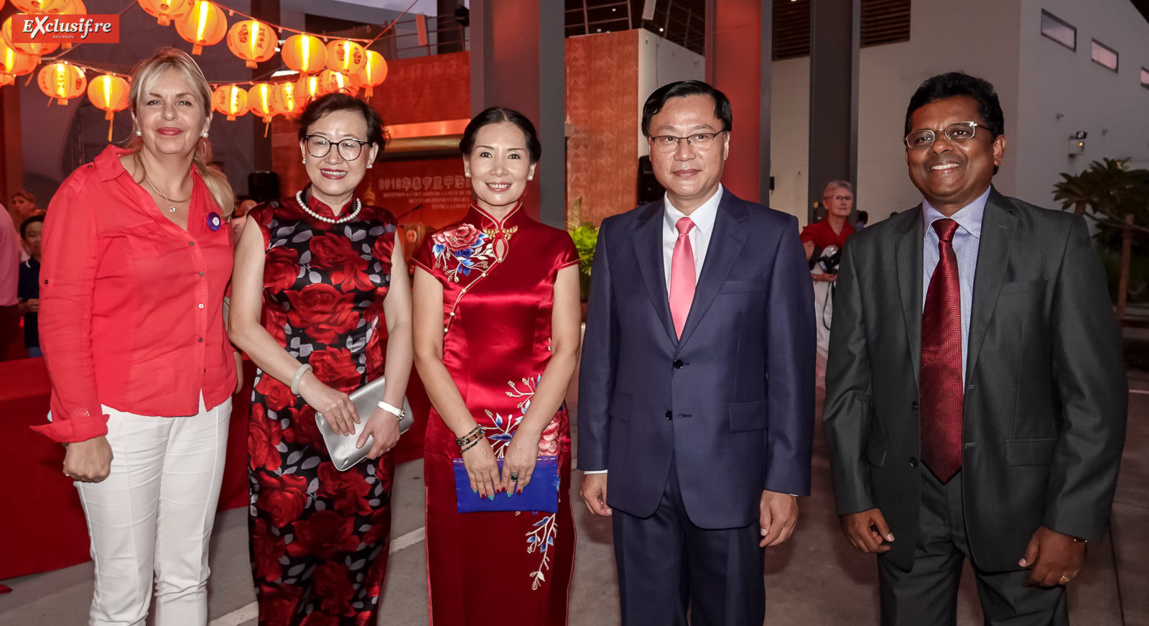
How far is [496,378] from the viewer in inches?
80.3

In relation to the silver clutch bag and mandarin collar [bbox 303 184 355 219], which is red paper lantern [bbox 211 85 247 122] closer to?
mandarin collar [bbox 303 184 355 219]

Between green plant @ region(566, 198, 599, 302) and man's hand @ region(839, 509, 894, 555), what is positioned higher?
green plant @ region(566, 198, 599, 302)

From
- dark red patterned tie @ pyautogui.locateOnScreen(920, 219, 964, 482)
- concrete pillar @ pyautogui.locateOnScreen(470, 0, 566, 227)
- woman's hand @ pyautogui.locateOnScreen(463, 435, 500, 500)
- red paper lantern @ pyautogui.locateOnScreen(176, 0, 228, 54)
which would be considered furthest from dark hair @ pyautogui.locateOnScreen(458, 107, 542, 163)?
red paper lantern @ pyautogui.locateOnScreen(176, 0, 228, 54)

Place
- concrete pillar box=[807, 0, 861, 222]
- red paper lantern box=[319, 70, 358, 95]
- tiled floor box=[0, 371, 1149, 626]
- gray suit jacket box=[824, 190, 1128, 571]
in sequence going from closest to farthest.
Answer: gray suit jacket box=[824, 190, 1128, 571] < tiled floor box=[0, 371, 1149, 626] < concrete pillar box=[807, 0, 861, 222] < red paper lantern box=[319, 70, 358, 95]

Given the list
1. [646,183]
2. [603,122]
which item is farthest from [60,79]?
[646,183]

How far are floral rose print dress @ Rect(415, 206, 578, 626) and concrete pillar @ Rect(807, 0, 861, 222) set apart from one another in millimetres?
8263

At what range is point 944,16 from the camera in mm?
15875

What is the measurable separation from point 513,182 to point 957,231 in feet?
3.43

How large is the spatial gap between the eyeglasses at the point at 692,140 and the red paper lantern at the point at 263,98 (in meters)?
11.4

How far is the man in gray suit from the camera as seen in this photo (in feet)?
5.17

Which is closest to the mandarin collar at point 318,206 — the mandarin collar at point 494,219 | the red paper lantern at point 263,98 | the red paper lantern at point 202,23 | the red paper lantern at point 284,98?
the mandarin collar at point 494,219

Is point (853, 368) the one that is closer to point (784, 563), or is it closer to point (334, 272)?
point (334, 272)

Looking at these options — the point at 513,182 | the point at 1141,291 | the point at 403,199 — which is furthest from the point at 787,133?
the point at 513,182

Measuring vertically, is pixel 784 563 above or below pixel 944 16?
below
